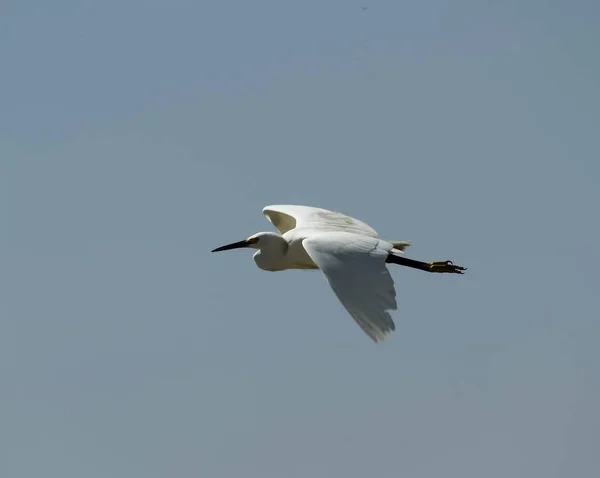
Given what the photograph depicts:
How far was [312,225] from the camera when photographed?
21328mm

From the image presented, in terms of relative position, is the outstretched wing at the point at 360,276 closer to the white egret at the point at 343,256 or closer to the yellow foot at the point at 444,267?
the white egret at the point at 343,256

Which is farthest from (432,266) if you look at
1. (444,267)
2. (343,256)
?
(343,256)

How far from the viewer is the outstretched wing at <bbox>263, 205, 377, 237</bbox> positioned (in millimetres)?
21219

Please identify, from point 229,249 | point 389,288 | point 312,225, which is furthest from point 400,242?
point 389,288

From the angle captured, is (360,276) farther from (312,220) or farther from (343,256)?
(312,220)

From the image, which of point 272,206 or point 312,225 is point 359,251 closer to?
point 312,225

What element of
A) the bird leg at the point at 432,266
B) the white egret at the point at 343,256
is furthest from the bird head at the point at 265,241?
the bird leg at the point at 432,266

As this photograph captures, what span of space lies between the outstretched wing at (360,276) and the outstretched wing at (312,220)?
263cm

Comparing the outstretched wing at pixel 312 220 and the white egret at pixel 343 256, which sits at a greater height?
the outstretched wing at pixel 312 220

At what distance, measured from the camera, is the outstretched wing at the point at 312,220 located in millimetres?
21219

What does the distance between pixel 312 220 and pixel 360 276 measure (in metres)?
5.47

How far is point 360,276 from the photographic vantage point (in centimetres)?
1639

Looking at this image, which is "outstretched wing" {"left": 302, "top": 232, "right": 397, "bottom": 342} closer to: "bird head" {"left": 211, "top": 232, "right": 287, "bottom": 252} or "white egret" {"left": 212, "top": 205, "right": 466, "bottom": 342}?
"white egret" {"left": 212, "top": 205, "right": 466, "bottom": 342}

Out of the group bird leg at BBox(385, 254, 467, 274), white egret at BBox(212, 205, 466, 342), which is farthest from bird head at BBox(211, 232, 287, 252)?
bird leg at BBox(385, 254, 467, 274)
